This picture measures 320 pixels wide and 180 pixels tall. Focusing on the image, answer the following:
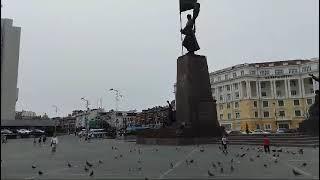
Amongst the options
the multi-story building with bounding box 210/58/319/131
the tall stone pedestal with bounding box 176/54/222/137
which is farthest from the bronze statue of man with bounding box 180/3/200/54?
the multi-story building with bounding box 210/58/319/131

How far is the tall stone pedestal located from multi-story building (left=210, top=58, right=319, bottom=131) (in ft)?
254

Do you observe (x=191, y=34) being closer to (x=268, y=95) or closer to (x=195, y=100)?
(x=195, y=100)

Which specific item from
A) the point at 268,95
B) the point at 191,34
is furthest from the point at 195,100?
the point at 268,95

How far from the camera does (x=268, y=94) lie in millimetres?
115875

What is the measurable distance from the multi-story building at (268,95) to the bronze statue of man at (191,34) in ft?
250

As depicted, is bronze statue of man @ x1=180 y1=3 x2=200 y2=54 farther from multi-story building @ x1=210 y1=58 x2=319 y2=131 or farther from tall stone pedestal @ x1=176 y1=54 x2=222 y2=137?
multi-story building @ x1=210 y1=58 x2=319 y2=131

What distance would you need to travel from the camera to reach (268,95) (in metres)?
116

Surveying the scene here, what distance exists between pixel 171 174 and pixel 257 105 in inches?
4101

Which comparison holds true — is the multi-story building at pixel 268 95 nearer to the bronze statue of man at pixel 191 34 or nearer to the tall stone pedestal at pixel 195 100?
the bronze statue of man at pixel 191 34

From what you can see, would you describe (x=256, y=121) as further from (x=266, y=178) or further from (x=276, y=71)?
(x=266, y=178)

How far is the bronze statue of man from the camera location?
3753 centimetres

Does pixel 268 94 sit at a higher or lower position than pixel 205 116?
higher

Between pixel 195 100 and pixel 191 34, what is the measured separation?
6.54m

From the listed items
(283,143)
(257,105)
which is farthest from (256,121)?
(283,143)
